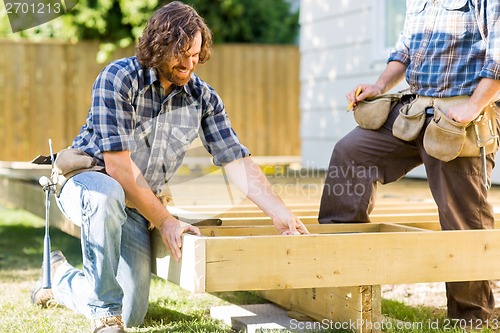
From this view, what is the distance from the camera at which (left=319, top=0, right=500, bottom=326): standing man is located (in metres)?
3.19

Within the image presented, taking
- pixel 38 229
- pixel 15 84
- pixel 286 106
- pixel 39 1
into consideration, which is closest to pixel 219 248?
pixel 38 229

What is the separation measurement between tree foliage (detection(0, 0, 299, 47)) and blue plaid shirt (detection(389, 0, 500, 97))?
764 centimetres

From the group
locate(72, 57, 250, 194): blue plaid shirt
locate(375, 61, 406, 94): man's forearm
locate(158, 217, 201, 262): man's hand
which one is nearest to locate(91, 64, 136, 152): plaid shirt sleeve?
locate(72, 57, 250, 194): blue plaid shirt

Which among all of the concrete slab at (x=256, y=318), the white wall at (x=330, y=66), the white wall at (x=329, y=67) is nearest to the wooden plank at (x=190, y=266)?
the concrete slab at (x=256, y=318)

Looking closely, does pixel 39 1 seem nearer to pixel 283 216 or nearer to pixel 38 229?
pixel 38 229

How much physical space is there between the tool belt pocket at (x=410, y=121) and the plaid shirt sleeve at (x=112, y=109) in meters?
1.12

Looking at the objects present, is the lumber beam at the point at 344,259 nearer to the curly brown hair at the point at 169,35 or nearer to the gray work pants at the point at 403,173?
the gray work pants at the point at 403,173

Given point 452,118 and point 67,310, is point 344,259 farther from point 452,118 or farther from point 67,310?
point 67,310

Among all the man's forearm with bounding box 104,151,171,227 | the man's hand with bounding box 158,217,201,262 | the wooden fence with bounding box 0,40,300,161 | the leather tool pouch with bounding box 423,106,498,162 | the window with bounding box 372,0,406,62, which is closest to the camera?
the man's hand with bounding box 158,217,201,262

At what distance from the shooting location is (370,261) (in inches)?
114

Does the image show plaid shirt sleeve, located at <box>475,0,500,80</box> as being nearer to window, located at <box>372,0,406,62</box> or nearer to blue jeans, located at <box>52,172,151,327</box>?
blue jeans, located at <box>52,172,151,327</box>

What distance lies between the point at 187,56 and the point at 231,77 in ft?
28.8

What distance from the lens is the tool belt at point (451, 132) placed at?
3186 mm

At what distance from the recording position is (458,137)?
3.17 meters
